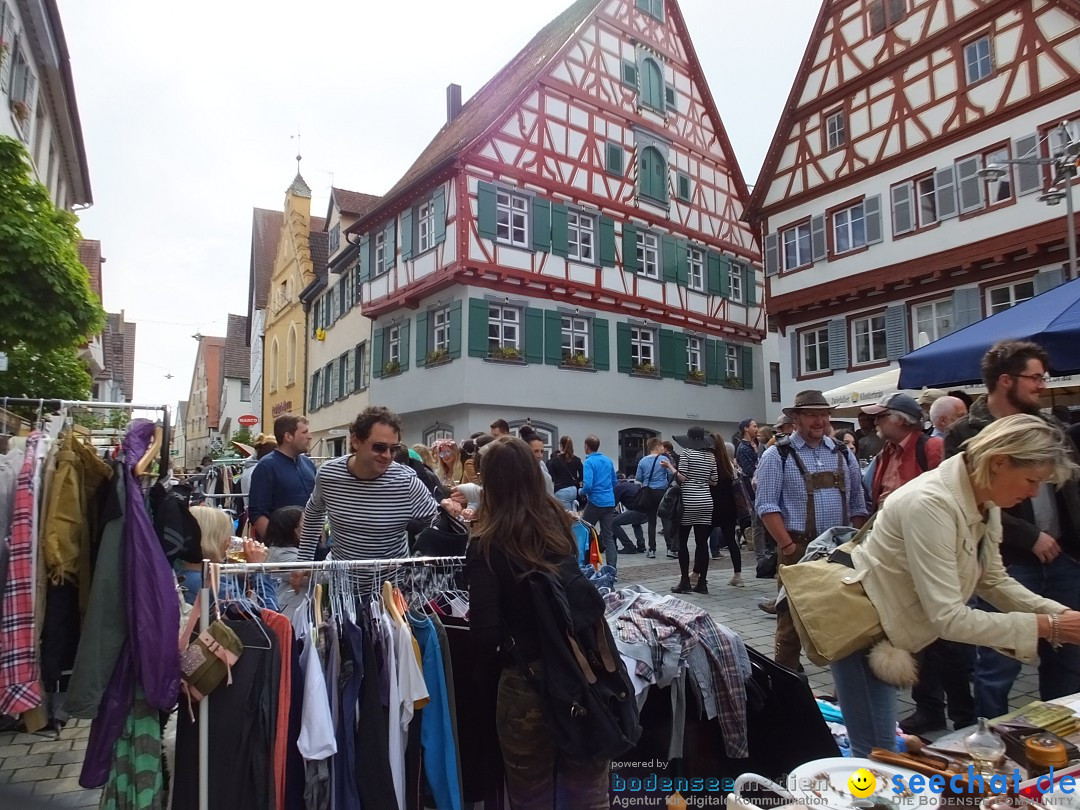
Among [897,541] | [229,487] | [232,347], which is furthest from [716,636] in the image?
[232,347]

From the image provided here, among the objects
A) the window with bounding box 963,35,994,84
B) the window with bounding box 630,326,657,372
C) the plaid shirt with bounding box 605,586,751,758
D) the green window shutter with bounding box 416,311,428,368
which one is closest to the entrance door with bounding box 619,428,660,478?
the window with bounding box 630,326,657,372

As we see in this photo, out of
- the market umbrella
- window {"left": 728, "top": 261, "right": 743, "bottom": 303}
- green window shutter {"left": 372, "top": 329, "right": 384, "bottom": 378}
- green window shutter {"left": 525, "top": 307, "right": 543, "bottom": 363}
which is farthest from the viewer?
window {"left": 728, "top": 261, "right": 743, "bottom": 303}

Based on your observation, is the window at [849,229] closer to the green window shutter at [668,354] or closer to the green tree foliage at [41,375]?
the green window shutter at [668,354]

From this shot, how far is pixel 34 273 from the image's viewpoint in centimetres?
838

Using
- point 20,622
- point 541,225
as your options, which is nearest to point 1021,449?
point 20,622

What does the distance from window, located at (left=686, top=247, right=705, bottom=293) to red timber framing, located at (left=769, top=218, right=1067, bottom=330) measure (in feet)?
8.82

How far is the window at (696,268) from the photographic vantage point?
77.9ft

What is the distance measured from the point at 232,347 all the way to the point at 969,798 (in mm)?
57085

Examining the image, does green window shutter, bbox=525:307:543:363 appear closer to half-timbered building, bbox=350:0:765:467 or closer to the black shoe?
half-timbered building, bbox=350:0:765:467

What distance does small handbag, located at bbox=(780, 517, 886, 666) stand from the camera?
266 cm

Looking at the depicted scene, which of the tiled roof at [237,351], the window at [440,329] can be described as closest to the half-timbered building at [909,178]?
the window at [440,329]

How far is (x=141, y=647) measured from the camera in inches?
115

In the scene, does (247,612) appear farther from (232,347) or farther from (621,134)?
(232,347)

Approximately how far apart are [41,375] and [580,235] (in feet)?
47.1
